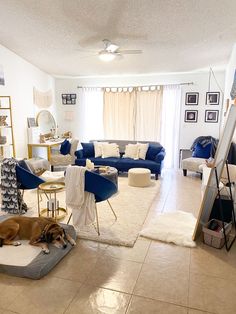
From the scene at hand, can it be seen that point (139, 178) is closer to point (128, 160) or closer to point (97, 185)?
point (128, 160)

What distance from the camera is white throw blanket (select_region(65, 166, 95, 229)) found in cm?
249

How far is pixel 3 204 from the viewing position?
325 cm

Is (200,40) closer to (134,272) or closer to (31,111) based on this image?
(134,272)

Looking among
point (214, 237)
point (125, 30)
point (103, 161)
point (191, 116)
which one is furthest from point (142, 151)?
point (214, 237)

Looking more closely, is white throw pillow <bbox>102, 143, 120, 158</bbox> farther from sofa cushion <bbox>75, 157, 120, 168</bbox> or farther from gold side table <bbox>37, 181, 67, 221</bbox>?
gold side table <bbox>37, 181, 67, 221</bbox>

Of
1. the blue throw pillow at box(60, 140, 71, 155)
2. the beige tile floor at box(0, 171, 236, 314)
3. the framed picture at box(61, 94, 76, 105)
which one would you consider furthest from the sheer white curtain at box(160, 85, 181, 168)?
the beige tile floor at box(0, 171, 236, 314)

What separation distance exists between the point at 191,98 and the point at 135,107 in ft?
4.87

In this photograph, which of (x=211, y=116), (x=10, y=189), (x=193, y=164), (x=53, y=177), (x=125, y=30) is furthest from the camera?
(x=211, y=116)

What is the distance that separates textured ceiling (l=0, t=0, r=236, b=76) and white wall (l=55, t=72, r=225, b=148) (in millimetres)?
664

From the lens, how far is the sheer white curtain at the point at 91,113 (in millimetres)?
6720

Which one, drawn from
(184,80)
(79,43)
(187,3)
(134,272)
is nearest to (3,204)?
(134,272)

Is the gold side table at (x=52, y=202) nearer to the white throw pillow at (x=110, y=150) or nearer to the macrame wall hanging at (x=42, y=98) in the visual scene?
the white throw pillow at (x=110, y=150)

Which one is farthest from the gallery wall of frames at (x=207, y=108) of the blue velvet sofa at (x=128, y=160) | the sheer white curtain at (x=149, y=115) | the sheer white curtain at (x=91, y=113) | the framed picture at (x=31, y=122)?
the framed picture at (x=31, y=122)

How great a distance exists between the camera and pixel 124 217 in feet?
10.5
